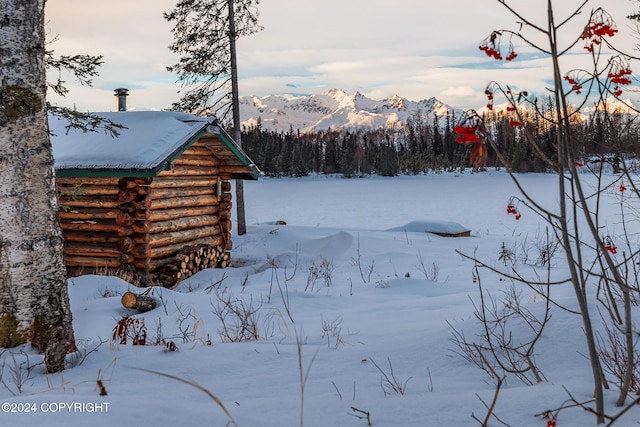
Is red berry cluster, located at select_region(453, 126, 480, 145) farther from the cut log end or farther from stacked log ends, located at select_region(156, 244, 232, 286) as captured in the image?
stacked log ends, located at select_region(156, 244, 232, 286)

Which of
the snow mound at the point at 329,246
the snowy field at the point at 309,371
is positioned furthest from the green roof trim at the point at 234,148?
the snowy field at the point at 309,371

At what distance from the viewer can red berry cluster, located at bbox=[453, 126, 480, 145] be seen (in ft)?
6.59

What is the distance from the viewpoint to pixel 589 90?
238cm

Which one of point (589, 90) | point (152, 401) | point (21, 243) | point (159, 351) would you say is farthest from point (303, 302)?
point (589, 90)

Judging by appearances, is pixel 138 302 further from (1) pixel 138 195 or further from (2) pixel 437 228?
(2) pixel 437 228

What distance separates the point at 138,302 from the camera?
588 centimetres

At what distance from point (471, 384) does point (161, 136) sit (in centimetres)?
890

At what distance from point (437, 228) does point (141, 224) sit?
8.80 m

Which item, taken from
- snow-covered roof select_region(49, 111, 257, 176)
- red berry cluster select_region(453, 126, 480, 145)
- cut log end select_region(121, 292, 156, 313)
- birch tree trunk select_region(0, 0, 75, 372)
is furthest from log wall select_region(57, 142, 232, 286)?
red berry cluster select_region(453, 126, 480, 145)

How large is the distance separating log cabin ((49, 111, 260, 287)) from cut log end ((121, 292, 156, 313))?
3.99 m

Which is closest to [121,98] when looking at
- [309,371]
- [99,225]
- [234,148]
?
[234,148]

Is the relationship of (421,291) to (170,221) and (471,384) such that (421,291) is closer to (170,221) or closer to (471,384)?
(471,384)

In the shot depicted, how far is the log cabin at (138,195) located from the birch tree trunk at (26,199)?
18.0 ft

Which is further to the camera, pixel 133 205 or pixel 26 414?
pixel 133 205
